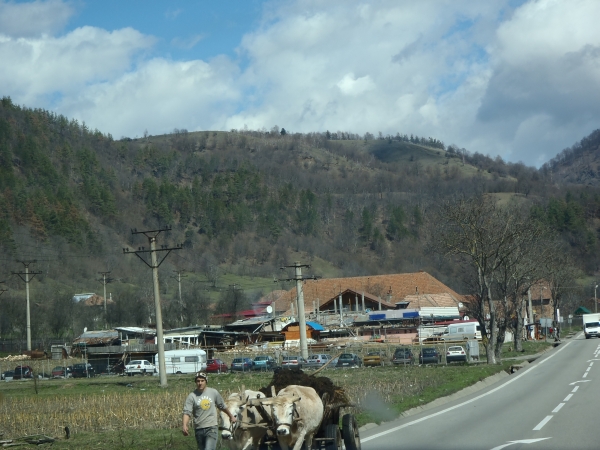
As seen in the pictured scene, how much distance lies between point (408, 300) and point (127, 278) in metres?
48.7

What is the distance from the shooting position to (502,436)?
53.0ft

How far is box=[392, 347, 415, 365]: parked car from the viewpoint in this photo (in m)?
54.6

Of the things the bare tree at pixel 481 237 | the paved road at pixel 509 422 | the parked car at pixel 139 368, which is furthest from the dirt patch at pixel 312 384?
the parked car at pixel 139 368

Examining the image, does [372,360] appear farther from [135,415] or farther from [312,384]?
[312,384]

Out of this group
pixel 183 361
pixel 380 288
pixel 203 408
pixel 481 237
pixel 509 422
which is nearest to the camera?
pixel 203 408

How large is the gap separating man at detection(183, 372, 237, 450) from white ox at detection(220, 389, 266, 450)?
0.51ft

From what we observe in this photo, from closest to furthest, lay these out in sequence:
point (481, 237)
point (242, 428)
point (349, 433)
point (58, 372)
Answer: point (242, 428)
point (349, 433)
point (481, 237)
point (58, 372)

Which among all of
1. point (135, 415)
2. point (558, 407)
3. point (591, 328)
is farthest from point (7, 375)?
point (591, 328)

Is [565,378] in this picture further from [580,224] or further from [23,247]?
[580,224]

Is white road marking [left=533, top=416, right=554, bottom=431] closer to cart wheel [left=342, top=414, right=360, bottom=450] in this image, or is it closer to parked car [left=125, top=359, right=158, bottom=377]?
cart wheel [left=342, top=414, right=360, bottom=450]

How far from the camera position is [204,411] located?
11.5 meters

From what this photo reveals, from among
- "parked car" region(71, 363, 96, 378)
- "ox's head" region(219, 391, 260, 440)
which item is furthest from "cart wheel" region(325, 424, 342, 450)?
"parked car" region(71, 363, 96, 378)

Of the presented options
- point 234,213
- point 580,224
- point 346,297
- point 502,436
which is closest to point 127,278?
point 346,297

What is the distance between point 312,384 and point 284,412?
7.99ft
